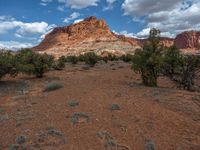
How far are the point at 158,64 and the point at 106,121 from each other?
25.3 ft

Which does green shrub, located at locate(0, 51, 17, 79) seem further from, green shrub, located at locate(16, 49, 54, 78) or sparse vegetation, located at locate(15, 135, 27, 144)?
sparse vegetation, located at locate(15, 135, 27, 144)

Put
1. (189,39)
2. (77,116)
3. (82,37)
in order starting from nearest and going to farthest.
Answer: (77,116)
(82,37)
(189,39)

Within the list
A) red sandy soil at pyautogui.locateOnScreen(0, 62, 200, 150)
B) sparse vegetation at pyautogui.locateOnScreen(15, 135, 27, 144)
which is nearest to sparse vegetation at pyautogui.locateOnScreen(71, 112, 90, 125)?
red sandy soil at pyautogui.locateOnScreen(0, 62, 200, 150)

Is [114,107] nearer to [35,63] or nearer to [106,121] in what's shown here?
[106,121]

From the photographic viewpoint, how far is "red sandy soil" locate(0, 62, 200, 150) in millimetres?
6840

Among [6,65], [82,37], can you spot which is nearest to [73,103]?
[6,65]

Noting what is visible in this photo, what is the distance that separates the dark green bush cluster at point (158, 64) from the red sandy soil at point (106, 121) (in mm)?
3397

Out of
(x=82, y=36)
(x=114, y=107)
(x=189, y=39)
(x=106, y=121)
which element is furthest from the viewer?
(x=189, y=39)

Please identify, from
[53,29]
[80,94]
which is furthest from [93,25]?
[80,94]

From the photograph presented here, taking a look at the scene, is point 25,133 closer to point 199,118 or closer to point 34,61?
point 199,118

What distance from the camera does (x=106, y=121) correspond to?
27.0 ft

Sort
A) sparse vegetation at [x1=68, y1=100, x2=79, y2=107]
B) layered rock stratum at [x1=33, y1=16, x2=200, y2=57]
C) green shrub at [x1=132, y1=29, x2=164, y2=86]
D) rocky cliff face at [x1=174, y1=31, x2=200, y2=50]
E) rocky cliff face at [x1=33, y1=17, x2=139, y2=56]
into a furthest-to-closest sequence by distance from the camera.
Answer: rocky cliff face at [x1=174, y1=31, x2=200, y2=50], rocky cliff face at [x1=33, y1=17, x2=139, y2=56], layered rock stratum at [x1=33, y1=16, x2=200, y2=57], green shrub at [x1=132, y1=29, x2=164, y2=86], sparse vegetation at [x1=68, y1=100, x2=79, y2=107]

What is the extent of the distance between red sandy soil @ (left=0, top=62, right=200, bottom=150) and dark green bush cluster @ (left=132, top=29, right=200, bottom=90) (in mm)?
3397

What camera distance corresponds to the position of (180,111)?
8852mm
